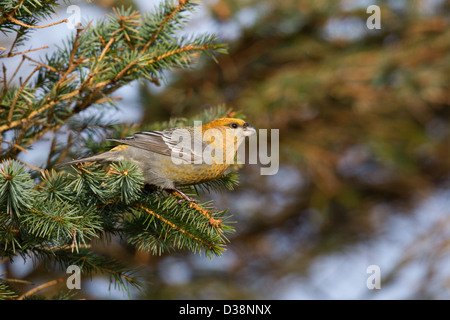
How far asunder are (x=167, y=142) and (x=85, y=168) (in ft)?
3.28

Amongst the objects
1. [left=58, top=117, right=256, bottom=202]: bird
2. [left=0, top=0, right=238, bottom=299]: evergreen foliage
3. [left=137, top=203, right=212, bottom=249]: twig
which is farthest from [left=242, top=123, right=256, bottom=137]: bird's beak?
[left=137, top=203, right=212, bottom=249]: twig

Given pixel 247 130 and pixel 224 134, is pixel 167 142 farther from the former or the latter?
pixel 247 130

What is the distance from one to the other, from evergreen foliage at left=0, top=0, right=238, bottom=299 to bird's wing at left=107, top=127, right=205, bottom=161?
0.28m

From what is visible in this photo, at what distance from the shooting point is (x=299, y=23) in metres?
5.20

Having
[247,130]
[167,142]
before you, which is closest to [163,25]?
[167,142]

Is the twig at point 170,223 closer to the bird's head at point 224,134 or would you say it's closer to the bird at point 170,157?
the bird at point 170,157

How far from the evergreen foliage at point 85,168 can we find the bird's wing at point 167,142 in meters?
0.28

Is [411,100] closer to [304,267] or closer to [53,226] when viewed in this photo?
[304,267]

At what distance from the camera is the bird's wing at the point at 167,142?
3.30 meters

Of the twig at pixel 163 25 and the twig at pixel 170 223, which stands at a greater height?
the twig at pixel 163 25

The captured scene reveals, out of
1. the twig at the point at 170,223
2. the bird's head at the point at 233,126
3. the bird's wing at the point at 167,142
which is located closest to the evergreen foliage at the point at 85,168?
the twig at the point at 170,223

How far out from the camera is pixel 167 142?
3.40 metres
